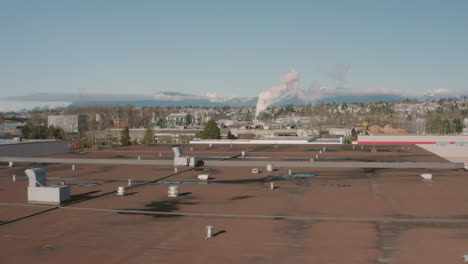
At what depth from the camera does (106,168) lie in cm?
4272

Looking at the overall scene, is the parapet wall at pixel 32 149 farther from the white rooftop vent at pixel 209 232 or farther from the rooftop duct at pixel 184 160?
the white rooftop vent at pixel 209 232

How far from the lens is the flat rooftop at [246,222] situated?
51.9 feet

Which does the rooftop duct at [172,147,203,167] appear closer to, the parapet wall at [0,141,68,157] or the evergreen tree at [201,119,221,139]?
the parapet wall at [0,141,68,157]

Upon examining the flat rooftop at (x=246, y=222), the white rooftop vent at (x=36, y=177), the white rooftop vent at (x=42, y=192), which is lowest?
the flat rooftop at (x=246, y=222)

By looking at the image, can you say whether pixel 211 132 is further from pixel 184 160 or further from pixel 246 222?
pixel 246 222

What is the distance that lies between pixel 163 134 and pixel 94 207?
14635cm

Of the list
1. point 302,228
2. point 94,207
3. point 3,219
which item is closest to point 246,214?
point 302,228

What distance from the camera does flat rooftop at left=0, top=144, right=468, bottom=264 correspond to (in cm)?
1583


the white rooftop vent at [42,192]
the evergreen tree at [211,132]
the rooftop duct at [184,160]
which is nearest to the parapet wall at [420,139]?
the evergreen tree at [211,132]

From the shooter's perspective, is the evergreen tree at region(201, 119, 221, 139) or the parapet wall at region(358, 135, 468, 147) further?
the evergreen tree at region(201, 119, 221, 139)

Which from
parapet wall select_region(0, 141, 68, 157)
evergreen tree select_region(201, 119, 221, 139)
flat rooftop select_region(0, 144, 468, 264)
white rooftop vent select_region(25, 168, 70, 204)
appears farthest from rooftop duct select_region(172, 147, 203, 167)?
evergreen tree select_region(201, 119, 221, 139)

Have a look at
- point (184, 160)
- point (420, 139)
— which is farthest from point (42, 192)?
point (420, 139)

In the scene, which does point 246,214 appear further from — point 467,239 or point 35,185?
point 35,185

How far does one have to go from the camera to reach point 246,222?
20.4 m
